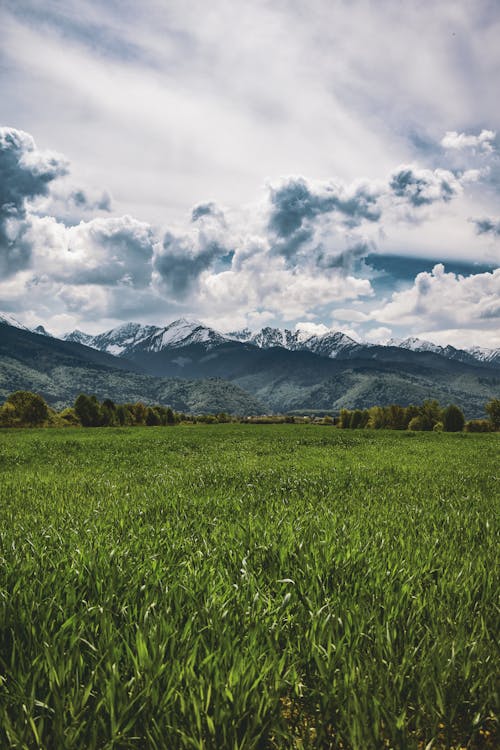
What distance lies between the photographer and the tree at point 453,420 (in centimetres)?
8975

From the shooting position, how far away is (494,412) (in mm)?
84188

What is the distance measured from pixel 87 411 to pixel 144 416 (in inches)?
791

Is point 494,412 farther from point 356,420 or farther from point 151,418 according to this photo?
point 151,418

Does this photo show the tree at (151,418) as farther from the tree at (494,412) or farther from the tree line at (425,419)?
the tree at (494,412)

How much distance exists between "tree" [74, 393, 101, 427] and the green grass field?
98.4 m

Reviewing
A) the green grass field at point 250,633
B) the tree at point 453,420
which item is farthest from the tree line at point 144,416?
the green grass field at point 250,633

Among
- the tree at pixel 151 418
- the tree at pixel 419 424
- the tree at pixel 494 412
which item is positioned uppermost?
the tree at pixel 494 412

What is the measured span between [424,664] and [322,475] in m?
9.41

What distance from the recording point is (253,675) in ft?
7.73

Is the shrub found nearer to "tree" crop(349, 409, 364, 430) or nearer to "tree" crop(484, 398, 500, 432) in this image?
"tree" crop(484, 398, 500, 432)

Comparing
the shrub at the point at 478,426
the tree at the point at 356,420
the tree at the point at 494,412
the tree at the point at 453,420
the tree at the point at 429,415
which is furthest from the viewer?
the tree at the point at 356,420

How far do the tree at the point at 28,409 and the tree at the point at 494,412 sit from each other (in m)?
95.1

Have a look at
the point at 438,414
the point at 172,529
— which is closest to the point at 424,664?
the point at 172,529

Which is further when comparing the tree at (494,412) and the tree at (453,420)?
the tree at (453,420)
